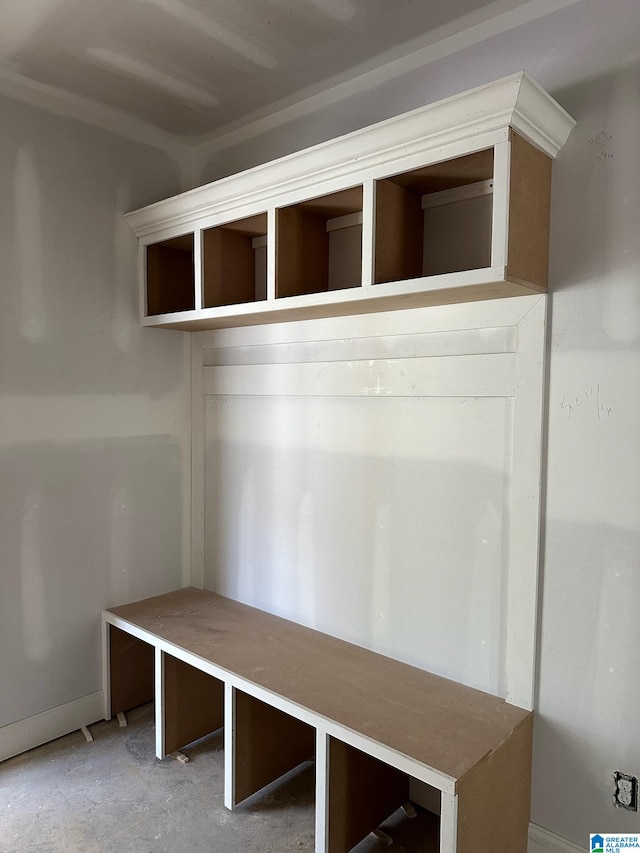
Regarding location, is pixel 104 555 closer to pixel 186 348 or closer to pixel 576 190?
pixel 186 348

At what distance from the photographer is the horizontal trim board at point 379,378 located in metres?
1.89

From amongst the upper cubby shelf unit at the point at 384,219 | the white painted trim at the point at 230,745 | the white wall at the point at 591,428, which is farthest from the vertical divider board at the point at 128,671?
the white wall at the point at 591,428

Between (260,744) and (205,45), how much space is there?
2.38 metres

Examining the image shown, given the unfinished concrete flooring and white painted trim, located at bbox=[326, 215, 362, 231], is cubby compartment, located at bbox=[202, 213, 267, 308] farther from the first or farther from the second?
the unfinished concrete flooring

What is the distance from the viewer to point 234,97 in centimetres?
238

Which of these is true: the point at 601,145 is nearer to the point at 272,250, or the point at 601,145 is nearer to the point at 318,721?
the point at 272,250

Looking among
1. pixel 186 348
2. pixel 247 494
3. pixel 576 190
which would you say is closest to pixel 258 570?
pixel 247 494

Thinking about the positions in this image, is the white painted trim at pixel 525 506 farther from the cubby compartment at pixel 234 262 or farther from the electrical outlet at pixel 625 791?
the cubby compartment at pixel 234 262

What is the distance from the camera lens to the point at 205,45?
202cm

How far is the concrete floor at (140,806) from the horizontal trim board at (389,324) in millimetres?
1653

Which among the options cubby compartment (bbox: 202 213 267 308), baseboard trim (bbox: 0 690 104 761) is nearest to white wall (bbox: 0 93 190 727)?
baseboard trim (bbox: 0 690 104 761)

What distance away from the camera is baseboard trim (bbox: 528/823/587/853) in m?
1.77

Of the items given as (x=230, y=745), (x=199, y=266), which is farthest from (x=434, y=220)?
(x=230, y=745)

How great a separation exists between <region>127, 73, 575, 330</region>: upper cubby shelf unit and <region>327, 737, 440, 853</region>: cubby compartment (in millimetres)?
1379
